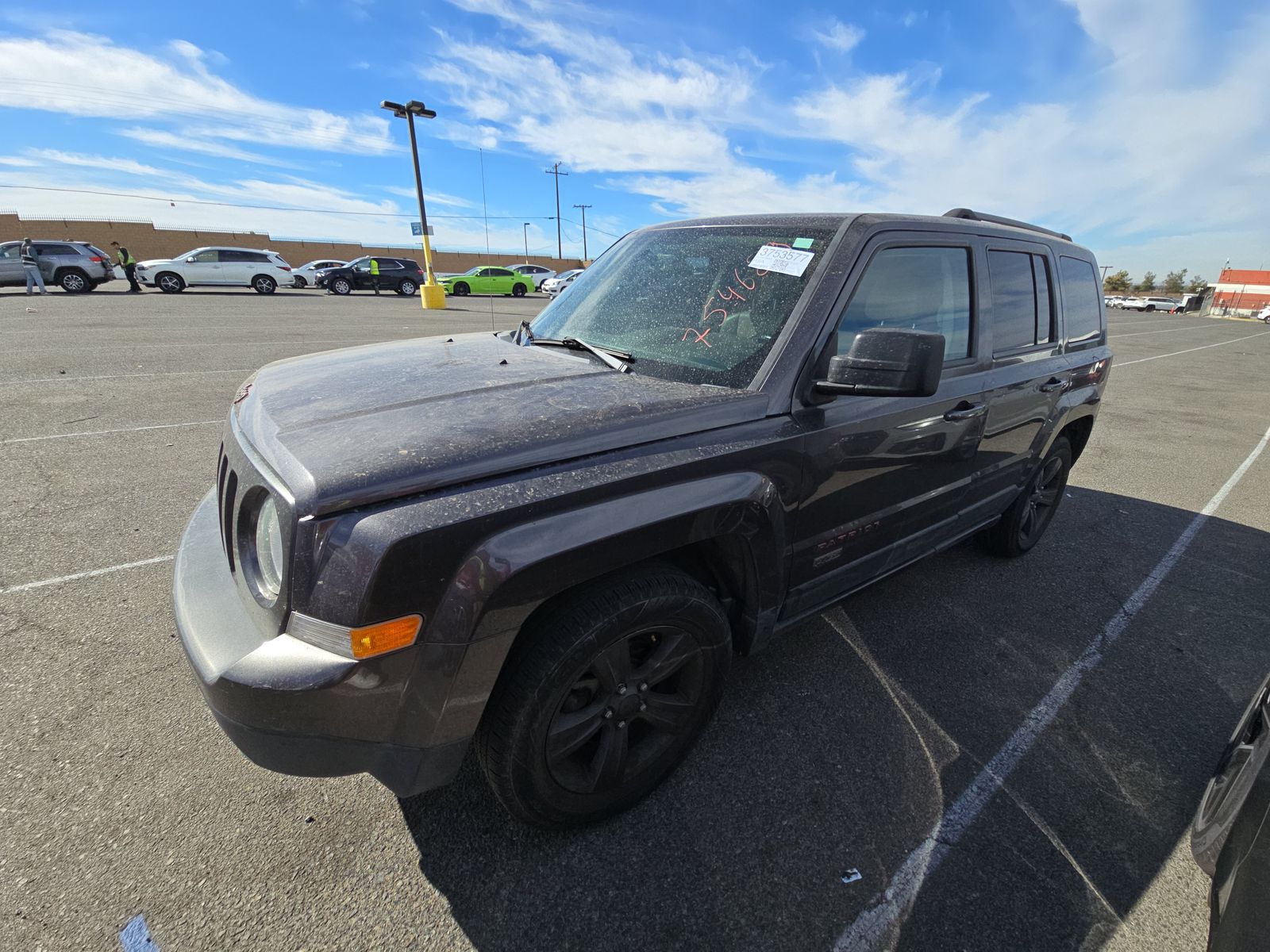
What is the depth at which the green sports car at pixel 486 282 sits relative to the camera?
2912 cm

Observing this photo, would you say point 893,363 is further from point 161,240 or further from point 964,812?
point 161,240

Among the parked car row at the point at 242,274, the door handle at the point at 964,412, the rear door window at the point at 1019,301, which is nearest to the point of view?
the door handle at the point at 964,412

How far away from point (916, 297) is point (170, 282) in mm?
28242

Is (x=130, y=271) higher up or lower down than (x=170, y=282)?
higher up

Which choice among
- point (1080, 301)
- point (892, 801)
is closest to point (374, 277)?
point (1080, 301)

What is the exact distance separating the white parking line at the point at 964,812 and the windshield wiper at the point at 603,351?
6.05 feet

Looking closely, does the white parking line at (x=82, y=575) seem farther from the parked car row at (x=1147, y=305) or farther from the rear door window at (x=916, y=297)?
the parked car row at (x=1147, y=305)

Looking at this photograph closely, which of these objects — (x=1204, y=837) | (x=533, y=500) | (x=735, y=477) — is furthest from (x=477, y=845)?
(x=1204, y=837)

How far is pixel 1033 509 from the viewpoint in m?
4.04

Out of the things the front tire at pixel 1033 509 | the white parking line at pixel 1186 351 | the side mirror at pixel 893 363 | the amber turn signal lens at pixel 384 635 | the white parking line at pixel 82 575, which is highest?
the side mirror at pixel 893 363

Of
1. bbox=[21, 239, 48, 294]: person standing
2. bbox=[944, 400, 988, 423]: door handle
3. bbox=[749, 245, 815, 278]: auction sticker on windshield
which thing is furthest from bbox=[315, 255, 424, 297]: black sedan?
bbox=[944, 400, 988, 423]: door handle

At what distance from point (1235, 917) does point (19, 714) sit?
3.72 metres

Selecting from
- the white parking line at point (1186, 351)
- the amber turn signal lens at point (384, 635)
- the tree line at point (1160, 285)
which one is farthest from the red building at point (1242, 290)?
the amber turn signal lens at point (384, 635)

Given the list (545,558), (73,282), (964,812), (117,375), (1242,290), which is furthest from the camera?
(1242,290)
